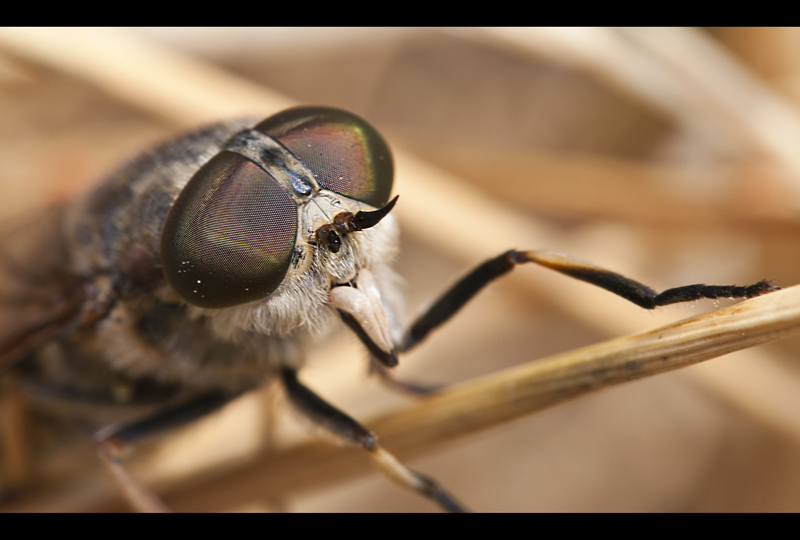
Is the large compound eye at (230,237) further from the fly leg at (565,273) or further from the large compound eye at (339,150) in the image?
the fly leg at (565,273)

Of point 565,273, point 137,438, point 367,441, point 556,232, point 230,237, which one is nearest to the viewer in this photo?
point 230,237

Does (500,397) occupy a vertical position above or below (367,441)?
above

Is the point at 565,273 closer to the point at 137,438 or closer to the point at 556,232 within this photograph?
the point at 137,438

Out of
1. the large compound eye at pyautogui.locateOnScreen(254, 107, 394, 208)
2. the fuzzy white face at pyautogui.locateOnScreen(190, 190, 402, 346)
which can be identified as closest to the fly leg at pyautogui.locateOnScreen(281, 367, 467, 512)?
the fuzzy white face at pyautogui.locateOnScreen(190, 190, 402, 346)

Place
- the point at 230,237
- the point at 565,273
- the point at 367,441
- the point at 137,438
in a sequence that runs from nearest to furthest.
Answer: the point at 230,237, the point at 565,273, the point at 367,441, the point at 137,438

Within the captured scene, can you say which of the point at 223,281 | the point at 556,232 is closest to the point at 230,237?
the point at 223,281

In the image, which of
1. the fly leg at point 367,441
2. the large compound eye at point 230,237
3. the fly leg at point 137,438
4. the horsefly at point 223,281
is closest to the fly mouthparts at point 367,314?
the horsefly at point 223,281
